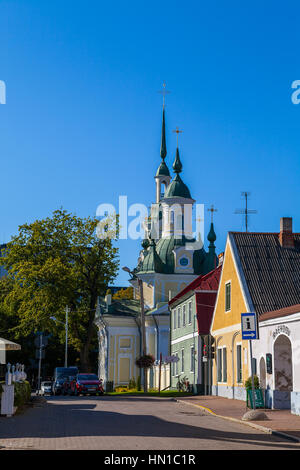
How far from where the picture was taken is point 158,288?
70688mm

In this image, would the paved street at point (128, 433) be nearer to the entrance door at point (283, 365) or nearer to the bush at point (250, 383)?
the entrance door at point (283, 365)

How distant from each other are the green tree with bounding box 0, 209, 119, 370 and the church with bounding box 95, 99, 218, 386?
21.8ft

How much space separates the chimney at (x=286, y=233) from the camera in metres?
30.6

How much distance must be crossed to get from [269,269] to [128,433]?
16075 millimetres

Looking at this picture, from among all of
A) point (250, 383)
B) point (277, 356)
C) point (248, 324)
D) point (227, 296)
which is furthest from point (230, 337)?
point (248, 324)

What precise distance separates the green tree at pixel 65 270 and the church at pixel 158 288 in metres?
6.63

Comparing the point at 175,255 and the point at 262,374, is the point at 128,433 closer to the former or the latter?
the point at 262,374

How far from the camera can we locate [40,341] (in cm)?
3581

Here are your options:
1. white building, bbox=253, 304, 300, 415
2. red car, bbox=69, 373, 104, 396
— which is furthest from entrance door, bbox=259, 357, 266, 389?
red car, bbox=69, 373, 104, 396

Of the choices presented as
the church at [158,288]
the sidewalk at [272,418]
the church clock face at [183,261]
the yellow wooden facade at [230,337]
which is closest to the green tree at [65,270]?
the church at [158,288]

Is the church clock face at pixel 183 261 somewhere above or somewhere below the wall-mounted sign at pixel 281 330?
above
